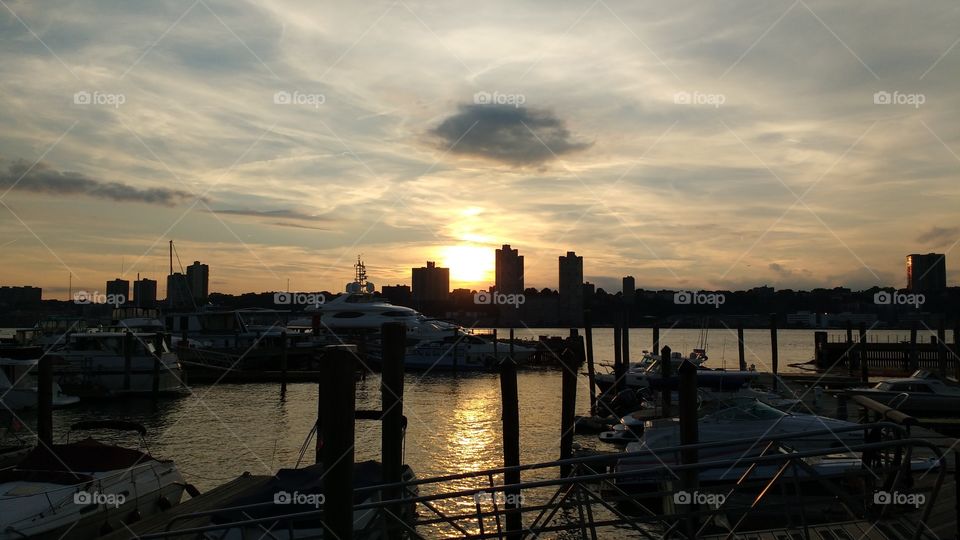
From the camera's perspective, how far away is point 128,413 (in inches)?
1533

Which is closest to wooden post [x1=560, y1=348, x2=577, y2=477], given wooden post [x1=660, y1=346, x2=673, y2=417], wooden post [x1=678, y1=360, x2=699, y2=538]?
wooden post [x1=660, y1=346, x2=673, y2=417]

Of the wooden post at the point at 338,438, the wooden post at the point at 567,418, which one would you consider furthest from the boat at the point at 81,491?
the wooden post at the point at 567,418

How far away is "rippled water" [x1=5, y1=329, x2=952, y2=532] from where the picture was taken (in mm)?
26547

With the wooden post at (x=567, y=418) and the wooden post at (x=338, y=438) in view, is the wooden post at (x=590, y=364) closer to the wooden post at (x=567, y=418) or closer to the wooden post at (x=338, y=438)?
the wooden post at (x=567, y=418)

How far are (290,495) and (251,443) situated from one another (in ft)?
60.8

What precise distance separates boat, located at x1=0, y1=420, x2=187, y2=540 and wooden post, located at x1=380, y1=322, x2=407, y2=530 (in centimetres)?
599

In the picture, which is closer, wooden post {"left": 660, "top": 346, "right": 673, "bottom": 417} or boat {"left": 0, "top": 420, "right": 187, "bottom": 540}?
boat {"left": 0, "top": 420, "right": 187, "bottom": 540}

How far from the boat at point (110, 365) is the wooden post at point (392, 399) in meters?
35.3

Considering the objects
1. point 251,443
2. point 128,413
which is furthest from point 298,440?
point 128,413

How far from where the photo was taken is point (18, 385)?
37.0 m

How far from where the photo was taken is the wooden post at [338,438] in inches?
329

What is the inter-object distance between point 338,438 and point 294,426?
89.3 feet

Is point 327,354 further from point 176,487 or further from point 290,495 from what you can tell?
point 176,487

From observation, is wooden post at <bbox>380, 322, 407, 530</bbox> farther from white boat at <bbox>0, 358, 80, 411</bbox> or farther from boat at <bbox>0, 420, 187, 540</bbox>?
white boat at <bbox>0, 358, 80, 411</bbox>
